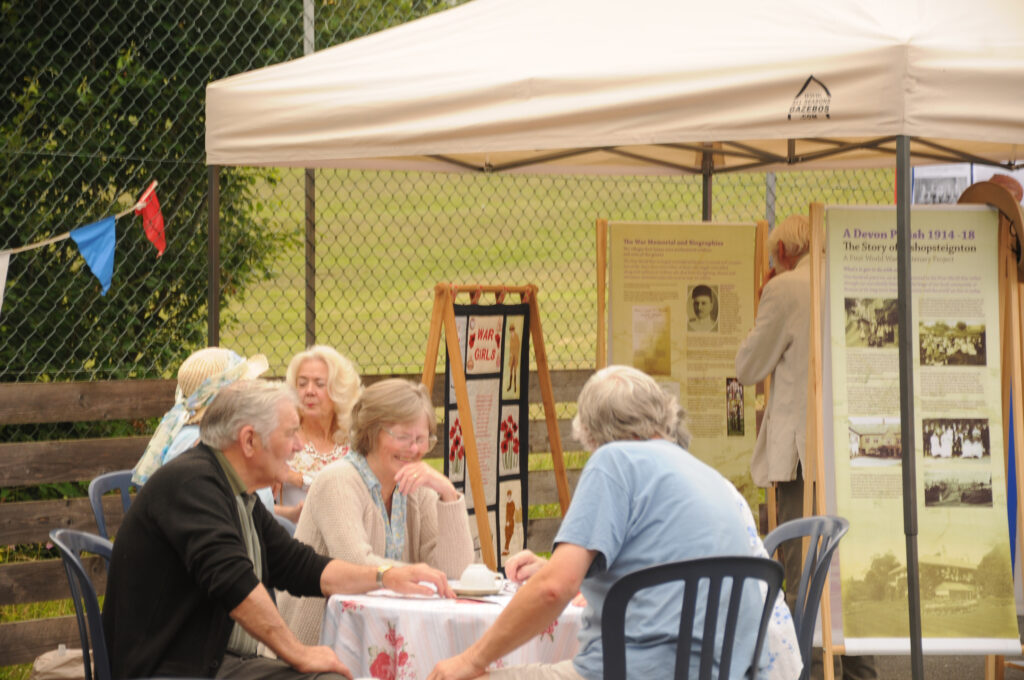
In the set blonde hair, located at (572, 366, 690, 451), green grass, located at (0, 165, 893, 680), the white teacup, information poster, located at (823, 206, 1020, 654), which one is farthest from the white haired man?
green grass, located at (0, 165, 893, 680)

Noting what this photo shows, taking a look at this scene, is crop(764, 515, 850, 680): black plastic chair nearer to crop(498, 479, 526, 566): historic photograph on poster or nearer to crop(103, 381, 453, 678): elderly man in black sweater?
crop(103, 381, 453, 678): elderly man in black sweater

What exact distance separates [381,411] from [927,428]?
1.95 m

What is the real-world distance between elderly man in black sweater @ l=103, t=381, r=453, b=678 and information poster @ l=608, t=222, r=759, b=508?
3.09m

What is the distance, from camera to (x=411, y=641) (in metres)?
2.93

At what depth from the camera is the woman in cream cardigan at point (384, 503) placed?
3.36 metres

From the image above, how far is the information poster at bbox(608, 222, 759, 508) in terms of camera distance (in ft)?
19.2

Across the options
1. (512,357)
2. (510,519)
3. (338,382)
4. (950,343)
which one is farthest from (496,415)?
(950,343)

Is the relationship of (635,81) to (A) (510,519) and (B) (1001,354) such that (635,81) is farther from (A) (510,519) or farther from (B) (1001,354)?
(A) (510,519)

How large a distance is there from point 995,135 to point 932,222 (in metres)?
0.76

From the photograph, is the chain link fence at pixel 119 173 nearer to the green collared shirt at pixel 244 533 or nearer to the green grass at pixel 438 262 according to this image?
the green collared shirt at pixel 244 533

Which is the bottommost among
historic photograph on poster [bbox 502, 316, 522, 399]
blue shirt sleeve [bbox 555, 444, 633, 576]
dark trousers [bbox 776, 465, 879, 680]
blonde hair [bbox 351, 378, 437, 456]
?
dark trousers [bbox 776, 465, 879, 680]

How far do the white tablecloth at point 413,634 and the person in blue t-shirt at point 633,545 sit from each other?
23cm

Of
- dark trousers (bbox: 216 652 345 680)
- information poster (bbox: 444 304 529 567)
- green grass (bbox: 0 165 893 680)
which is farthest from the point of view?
green grass (bbox: 0 165 893 680)

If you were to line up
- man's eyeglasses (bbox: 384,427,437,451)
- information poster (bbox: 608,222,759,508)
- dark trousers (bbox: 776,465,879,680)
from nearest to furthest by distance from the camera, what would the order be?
man's eyeglasses (bbox: 384,427,437,451) < dark trousers (bbox: 776,465,879,680) < information poster (bbox: 608,222,759,508)
